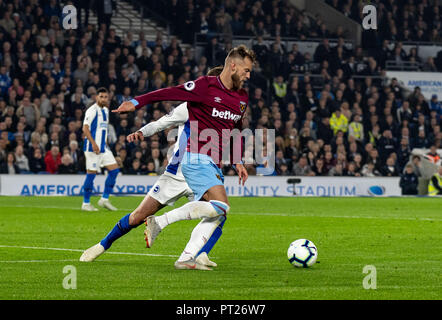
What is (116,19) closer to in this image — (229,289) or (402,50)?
(402,50)

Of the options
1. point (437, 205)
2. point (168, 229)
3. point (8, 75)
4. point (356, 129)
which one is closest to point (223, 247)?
point (168, 229)

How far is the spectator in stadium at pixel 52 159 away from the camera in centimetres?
2541

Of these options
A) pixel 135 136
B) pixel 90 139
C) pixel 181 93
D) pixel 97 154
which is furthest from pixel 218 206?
pixel 97 154

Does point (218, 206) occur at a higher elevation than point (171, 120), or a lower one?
lower

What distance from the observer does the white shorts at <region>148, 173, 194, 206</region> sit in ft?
32.0

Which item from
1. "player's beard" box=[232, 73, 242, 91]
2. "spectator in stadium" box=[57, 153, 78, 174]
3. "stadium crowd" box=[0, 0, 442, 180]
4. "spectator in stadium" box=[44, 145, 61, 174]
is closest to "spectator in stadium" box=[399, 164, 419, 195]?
"stadium crowd" box=[0, 0, 442, 180]

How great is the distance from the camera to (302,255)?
9.43 m

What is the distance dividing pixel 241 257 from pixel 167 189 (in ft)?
4.72

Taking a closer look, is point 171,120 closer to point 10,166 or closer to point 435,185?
point 10,166

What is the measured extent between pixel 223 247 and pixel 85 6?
65.7ft

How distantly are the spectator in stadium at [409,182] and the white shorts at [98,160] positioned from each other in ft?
39.4

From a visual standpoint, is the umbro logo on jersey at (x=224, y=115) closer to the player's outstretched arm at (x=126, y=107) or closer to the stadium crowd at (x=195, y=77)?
the player's outstretched arm at (x=126, y=107)

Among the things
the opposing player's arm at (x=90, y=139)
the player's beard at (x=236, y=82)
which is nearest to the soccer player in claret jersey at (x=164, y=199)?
the player's beard at (x=236, y=82)

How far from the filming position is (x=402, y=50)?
35.1 metres
